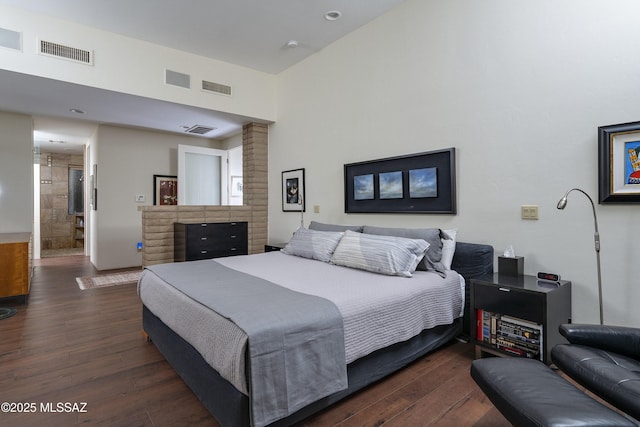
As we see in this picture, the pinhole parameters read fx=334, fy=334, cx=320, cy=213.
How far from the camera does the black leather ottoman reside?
113 centimetres

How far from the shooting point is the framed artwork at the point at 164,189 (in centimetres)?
661

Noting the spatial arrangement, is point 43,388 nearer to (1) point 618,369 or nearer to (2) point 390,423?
(2) point 390,423

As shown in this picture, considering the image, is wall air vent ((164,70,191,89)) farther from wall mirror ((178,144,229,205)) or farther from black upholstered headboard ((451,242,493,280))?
black upholstered headboard ((451,242,493,280))

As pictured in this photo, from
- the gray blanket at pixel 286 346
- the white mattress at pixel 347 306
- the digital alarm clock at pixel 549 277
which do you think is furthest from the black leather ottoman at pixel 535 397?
the digital alarm clock at pixel 549 277

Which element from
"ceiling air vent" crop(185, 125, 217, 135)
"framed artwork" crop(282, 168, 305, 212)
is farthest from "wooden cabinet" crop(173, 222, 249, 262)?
"ceiling air vent" crop(185, 125, 217, 135)

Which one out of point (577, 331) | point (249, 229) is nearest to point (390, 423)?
point (577, 331)

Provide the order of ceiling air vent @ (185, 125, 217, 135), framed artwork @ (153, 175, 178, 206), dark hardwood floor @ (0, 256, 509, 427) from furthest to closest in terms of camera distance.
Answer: framed artwork @ (153, 175, 178, 206) < ceiling air vent @ (185, 125, 217, 135) < dark hardwood floor @ (0, 256, 509, 427)

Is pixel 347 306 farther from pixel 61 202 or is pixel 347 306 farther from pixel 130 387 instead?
pixel 61 202

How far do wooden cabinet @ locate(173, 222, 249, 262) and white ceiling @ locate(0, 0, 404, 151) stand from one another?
169 cm

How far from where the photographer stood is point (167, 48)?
4.36 metres

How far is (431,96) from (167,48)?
3.41 meters

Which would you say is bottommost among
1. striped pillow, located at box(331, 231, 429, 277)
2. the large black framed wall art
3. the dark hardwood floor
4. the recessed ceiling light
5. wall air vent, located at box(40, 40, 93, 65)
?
the dark hardwood floor

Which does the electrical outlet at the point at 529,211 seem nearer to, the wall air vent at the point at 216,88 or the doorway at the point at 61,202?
the wall air vent at the point at 216,88

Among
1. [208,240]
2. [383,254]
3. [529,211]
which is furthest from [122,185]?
[529,211]
